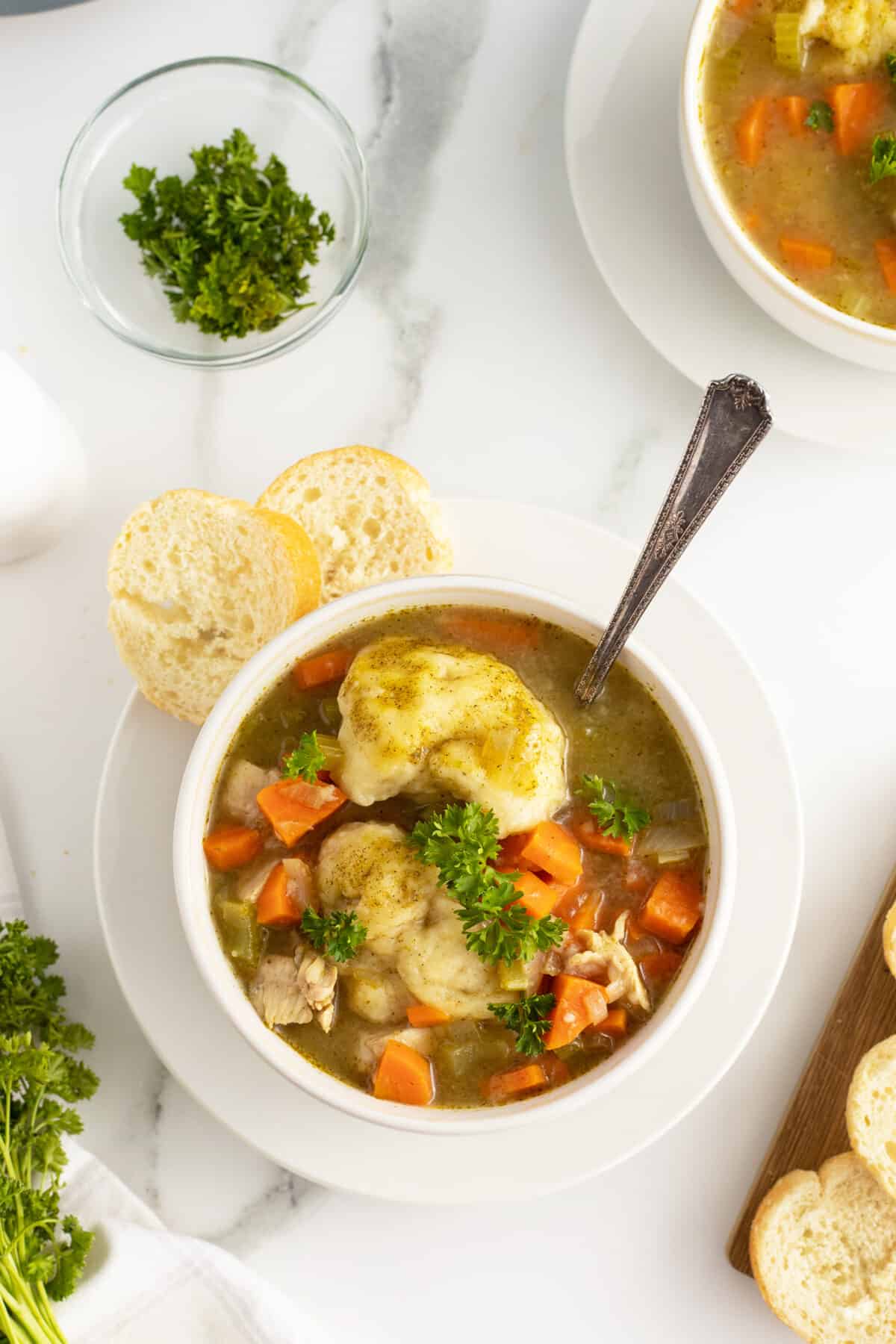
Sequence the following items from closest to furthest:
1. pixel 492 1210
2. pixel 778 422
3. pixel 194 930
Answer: pixel 194 930 → pixel 778 422 → pixel 492 1210

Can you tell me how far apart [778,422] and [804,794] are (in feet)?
2.89

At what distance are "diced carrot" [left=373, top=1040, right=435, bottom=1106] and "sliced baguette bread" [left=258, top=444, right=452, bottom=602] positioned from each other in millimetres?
961

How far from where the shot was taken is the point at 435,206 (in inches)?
122

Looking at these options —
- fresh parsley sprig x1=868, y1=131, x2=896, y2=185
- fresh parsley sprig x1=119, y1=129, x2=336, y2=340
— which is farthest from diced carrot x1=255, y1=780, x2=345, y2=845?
fresh parsley sprig x1=868, y1=131, x2=896, y2=185

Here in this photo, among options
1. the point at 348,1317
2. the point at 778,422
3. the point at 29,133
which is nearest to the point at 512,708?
the point at 778,422

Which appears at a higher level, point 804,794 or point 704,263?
point 704,263

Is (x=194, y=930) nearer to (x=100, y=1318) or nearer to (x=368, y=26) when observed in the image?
(x=100, y=1318)

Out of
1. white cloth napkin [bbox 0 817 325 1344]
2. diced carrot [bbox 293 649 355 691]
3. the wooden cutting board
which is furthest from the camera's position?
the wooden cutting board

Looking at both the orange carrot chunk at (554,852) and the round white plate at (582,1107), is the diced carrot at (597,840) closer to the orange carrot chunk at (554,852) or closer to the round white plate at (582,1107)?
the orange carrot chunk at (554,852)

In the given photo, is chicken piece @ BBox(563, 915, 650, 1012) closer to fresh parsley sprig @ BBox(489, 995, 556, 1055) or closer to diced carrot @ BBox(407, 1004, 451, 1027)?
fresh parsley sprig @ BBox(489, 995, 556, 1055)

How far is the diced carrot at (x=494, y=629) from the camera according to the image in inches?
99.6

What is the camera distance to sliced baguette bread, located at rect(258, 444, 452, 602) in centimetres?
278

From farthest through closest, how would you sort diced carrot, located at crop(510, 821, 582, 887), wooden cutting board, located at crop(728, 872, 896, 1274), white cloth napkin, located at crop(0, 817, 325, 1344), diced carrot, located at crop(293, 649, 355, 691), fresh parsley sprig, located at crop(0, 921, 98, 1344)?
wooden cutting board, located at crop(728, 872, 896, 1274)
white cloth napkin, located at crop(0, 817, 325, 1344)
fresh parsley sprig, located at crop(0, 921, 98, 1344)
diced carrot, located at crop(293, 649, 355, 691)
diced carrot, located at crop(510, 821, 582, 887)

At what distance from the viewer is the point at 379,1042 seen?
2.50 metres
